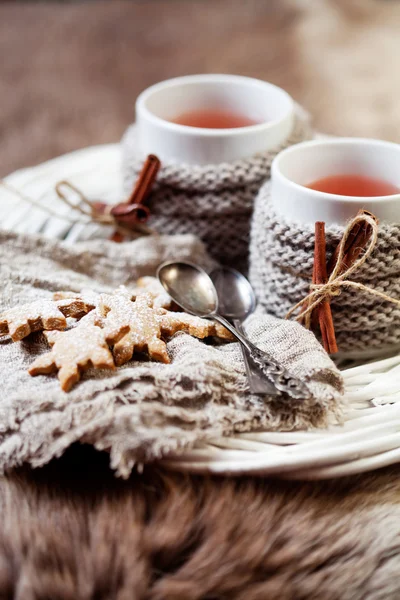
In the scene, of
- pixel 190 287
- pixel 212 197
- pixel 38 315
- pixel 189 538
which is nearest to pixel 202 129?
pixel 212 197

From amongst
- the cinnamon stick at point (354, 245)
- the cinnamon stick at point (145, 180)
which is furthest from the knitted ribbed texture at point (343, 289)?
the cinnamon stick at point (145, 180)

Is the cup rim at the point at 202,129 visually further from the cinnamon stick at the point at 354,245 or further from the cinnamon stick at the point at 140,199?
the cinnamon stick at the point at 354,245

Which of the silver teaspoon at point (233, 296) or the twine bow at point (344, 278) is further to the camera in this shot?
the silver teaspoon at point (233, 296)

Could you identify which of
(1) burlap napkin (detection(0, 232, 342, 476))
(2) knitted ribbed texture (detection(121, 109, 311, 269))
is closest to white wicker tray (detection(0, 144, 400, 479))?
(1) burlap napkin (detection(0, 232, 342, 476))

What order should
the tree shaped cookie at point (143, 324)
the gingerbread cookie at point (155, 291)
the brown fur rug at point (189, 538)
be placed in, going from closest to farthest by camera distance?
the brown fur rug at point (189, 538) → the tree shaped cookie at point (143, 324) → the gingerbread cookie at point (155, 291)

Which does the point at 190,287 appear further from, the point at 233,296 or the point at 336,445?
the point at 336,445

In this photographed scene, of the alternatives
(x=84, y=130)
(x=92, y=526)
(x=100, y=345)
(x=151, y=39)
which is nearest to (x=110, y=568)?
(x=92, y=526)
